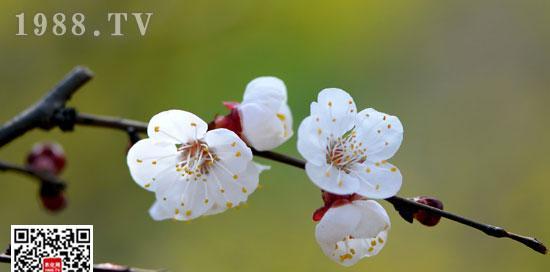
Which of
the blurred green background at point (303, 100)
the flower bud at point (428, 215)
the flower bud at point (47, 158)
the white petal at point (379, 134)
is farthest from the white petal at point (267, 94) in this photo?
the blurred green background at point (303, 100)

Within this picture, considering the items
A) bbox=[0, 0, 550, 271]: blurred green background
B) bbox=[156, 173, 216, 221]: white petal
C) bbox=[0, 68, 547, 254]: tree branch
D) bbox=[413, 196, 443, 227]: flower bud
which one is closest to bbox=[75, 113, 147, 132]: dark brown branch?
bbox=[0, 68, 547, 254]: tree branch

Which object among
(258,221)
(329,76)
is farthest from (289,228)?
(329,76)

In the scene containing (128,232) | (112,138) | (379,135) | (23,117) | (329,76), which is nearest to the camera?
(379,135)

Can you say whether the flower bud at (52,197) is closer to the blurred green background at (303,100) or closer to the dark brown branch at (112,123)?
the dark brown branch at (112,123)

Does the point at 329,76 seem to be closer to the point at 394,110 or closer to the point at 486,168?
the point at 394,110

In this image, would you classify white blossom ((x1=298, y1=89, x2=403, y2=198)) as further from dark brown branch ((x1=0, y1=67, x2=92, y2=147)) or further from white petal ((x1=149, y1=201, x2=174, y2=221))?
dark brown branch ((x1=0, y1=67, x2=92, y2=147))
